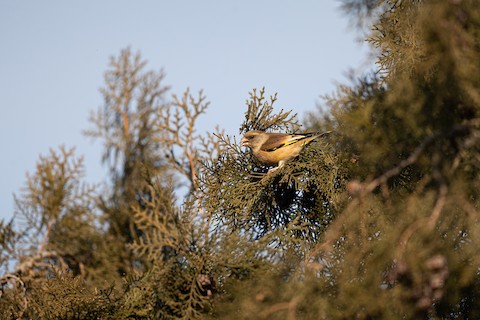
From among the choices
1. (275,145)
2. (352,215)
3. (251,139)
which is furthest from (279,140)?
(352,215)

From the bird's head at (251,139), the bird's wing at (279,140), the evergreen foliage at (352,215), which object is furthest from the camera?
the bird's head at (251,139)

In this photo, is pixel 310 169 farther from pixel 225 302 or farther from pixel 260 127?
pixel 225 302

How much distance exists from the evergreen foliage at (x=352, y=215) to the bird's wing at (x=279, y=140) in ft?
0.34

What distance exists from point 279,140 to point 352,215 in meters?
1.24

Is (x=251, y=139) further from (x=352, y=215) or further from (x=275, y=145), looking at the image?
(x=352, y=215)

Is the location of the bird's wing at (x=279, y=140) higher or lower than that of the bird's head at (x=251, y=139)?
lower

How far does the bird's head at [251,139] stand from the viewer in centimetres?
358

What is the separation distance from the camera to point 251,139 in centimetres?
360

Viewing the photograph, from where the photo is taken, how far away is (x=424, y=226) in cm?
212

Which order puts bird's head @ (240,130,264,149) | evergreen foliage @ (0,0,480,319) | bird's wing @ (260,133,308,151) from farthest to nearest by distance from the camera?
bird's head @ (240,130,264,149) < bird's wing @ (260,133,308,151) < evergreen foliage @ (0,0,480,319)

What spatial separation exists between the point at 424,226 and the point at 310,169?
1308 mm

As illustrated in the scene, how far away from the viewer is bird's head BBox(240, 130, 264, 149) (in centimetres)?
358

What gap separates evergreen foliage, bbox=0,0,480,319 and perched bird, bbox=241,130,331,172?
2.3 inches

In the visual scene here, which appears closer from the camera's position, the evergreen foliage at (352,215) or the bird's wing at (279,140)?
the evergreen foliage at (352,215)
